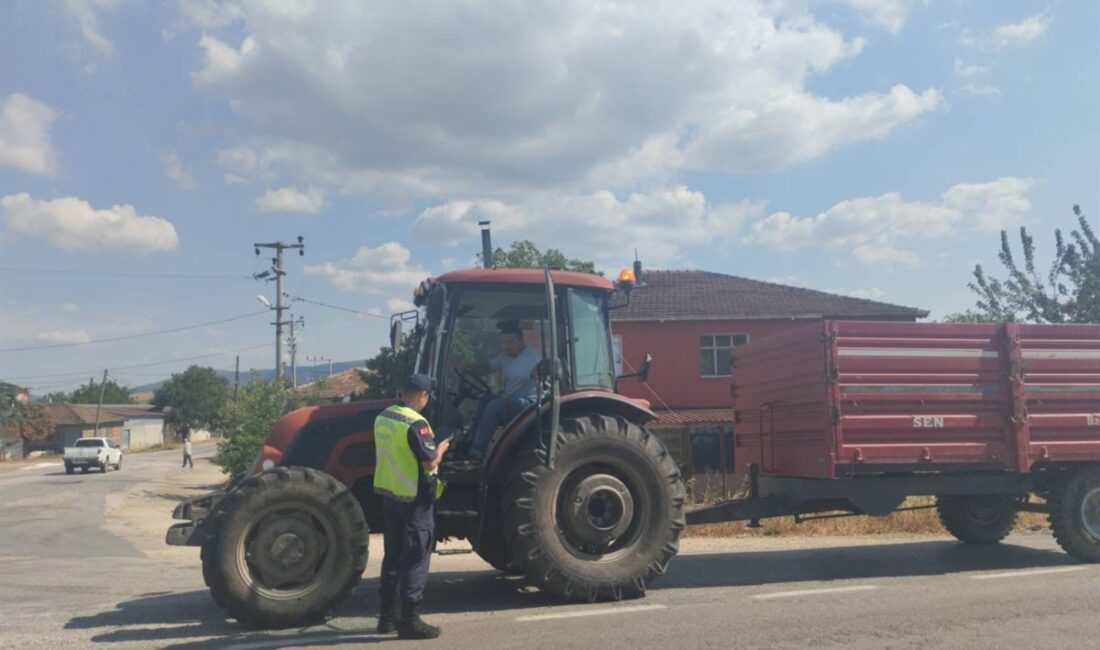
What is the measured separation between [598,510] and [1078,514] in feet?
15.6

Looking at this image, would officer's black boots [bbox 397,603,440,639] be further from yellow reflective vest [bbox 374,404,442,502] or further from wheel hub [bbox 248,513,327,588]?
wheel hub [bbox 248,513,327,588]

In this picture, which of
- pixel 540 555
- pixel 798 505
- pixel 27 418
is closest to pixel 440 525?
pixel 540 555

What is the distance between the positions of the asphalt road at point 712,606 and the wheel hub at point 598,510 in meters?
0.53

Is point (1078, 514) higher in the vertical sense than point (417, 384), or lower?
lower

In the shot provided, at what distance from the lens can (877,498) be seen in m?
7.79

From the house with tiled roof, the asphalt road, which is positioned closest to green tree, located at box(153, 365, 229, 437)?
the house with tiled roof

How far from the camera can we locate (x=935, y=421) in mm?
7859

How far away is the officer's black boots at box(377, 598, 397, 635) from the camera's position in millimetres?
5680

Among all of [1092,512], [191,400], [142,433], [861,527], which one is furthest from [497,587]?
[191,400]

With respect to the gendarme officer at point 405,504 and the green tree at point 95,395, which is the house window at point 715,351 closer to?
the gendarme officer at point 405,504

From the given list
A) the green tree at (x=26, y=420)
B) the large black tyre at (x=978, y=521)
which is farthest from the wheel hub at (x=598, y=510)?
A: the green tree at (x=26, y=420)

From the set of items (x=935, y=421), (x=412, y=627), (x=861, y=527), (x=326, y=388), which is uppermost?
(x=326, y=388)

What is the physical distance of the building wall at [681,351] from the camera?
27.0 metres

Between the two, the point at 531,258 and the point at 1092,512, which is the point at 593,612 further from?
the point at 531,258
